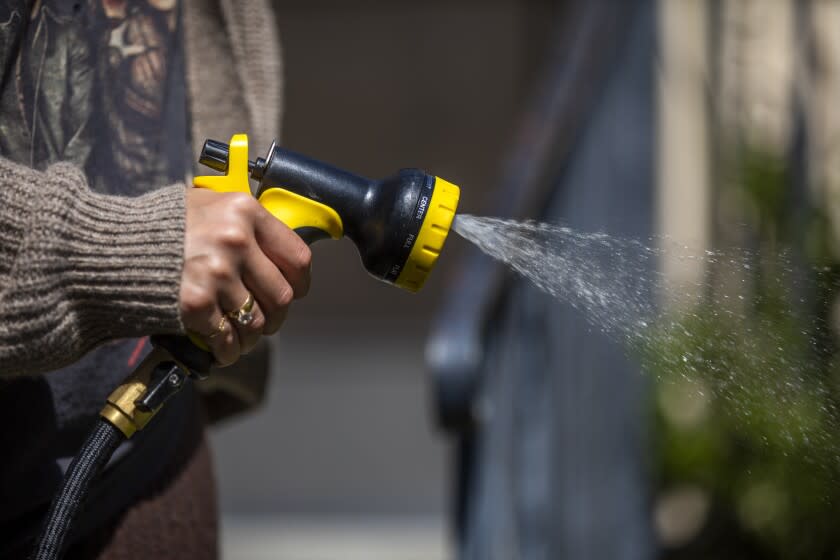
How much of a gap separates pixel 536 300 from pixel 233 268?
180 cm

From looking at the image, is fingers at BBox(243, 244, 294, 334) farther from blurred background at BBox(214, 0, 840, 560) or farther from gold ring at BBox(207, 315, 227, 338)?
blurred background at BBox(214, 0, 840, 560)

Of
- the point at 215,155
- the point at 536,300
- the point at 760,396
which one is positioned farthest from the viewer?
the point at 536,300

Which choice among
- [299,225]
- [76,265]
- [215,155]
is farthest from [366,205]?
[76,265]

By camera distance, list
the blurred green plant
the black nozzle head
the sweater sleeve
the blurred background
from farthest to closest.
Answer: the blurred background < the blurred green plant < the black nozzle head < the sweater sleeve

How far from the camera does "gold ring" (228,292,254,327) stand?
1.28 meters

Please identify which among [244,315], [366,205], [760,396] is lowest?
[760,396]

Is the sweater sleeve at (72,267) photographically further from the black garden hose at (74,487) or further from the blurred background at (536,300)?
the blurred background at (536,300)

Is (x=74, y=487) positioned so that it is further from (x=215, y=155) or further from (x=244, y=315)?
(x=215, y=155)

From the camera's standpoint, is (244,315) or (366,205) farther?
(366,205)

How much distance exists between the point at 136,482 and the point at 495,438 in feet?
4.63

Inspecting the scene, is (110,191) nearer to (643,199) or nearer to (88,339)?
(88,339)

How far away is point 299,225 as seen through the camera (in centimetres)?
140

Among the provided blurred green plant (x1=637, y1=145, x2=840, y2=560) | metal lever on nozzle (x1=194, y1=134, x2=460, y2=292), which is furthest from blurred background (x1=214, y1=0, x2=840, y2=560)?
metal lever on nozzle (x1=194, y1=134, x2=460, y2=292)

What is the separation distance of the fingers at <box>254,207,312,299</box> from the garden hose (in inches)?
2.9
